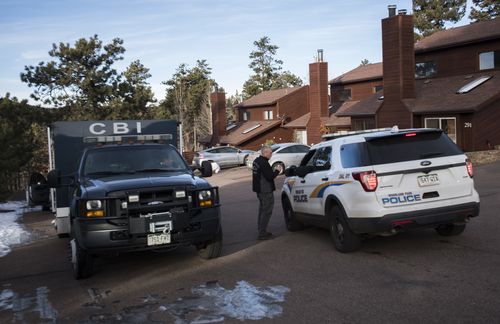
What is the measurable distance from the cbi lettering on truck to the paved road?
0.86m

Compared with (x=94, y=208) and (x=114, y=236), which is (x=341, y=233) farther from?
(x=94, y=208)

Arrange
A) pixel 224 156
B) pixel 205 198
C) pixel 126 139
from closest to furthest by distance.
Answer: pixel 205 198 < pixel 126 139 < pixel 224 156

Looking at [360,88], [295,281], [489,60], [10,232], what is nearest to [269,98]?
[360,88]

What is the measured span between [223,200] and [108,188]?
10688mm

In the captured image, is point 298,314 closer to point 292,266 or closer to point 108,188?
point 292,266

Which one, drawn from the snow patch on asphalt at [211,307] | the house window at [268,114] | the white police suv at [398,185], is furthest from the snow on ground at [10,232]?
the house window at [268,114]

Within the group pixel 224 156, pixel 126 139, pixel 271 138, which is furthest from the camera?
pixel 271 138

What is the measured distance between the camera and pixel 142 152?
9.01 m

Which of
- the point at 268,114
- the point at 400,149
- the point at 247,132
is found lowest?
the point at 400,149

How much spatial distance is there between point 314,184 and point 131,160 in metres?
3.21

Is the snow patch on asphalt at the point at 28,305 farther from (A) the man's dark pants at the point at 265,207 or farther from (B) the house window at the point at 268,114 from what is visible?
(B) the house window at the point at 268,114

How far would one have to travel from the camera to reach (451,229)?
862 cm

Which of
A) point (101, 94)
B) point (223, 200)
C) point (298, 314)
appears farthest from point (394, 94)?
point (101, 94)

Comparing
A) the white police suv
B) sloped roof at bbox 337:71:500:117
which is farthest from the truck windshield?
sloped roof at bbox 337:71:500:117
